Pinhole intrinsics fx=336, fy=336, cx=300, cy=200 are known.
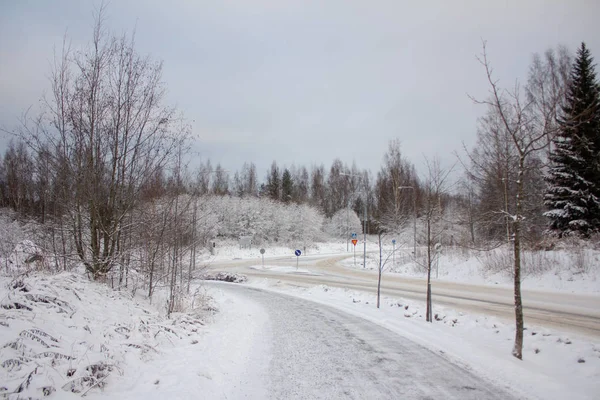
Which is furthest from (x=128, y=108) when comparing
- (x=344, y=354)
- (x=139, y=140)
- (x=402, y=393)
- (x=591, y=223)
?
(x=591, y=223)

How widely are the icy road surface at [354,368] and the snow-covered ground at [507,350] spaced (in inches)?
18.0

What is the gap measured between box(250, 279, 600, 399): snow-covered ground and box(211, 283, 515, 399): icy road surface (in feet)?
1.50

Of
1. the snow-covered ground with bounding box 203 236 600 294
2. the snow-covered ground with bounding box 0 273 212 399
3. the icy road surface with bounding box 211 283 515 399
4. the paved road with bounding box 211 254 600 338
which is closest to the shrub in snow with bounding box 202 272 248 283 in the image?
the paved road with bounding box 211 254 600 338

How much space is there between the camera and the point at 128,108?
9.30 m

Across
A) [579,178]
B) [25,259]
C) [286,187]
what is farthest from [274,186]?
[25,259]

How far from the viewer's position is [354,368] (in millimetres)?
5832

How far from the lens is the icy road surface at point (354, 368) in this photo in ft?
15.8

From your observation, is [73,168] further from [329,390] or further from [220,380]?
[329,390]

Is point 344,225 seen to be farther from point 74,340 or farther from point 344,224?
point 74,340

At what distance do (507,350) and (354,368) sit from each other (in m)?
3.22

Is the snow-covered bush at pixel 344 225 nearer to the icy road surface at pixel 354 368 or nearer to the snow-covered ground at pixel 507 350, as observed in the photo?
the snow-covered ground at pixel 507 350

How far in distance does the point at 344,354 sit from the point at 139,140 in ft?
25.5

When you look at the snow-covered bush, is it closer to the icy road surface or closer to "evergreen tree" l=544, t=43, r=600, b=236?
"evergreen tree" l=544, t=43, r=600, b=236

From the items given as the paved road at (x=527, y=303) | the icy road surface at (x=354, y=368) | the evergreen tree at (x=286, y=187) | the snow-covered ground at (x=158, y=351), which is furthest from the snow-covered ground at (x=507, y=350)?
the evergreen tree at (x=286, y=187)
